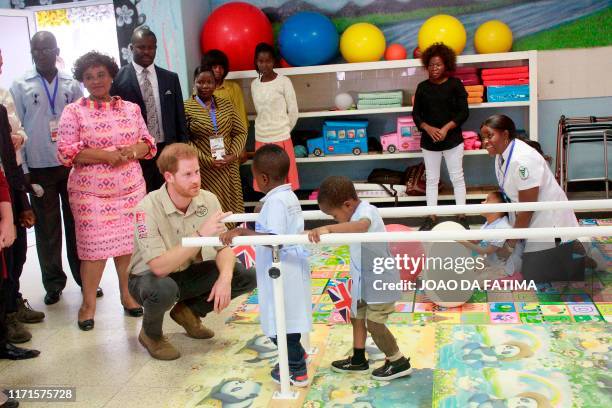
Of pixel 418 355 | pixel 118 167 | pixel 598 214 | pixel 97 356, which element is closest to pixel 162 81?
pixel 118 167

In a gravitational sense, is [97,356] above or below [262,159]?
below

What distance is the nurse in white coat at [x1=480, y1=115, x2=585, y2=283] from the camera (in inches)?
134

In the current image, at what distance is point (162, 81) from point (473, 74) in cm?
275

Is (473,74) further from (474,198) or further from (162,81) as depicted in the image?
(162,81)

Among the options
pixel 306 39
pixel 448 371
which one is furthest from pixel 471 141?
pixel 448 371

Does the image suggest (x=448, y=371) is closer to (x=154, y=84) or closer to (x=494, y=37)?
(x=154, y=84)

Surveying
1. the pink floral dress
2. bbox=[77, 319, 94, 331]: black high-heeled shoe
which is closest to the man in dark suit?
the pink floral dress

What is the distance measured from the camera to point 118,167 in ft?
13.2

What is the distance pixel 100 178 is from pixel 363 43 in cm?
293

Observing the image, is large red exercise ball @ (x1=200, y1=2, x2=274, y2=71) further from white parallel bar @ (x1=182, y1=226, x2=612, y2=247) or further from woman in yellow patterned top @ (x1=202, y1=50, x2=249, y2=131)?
white parallel bar @ (x1=182, y1=226, x2=612, y2=247)

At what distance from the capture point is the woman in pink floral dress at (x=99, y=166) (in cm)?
395

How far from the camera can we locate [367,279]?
3016 millimetres

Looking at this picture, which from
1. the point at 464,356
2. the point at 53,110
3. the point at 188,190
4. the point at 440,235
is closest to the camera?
the point at 440,235

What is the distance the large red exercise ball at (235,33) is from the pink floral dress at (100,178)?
220 cm
